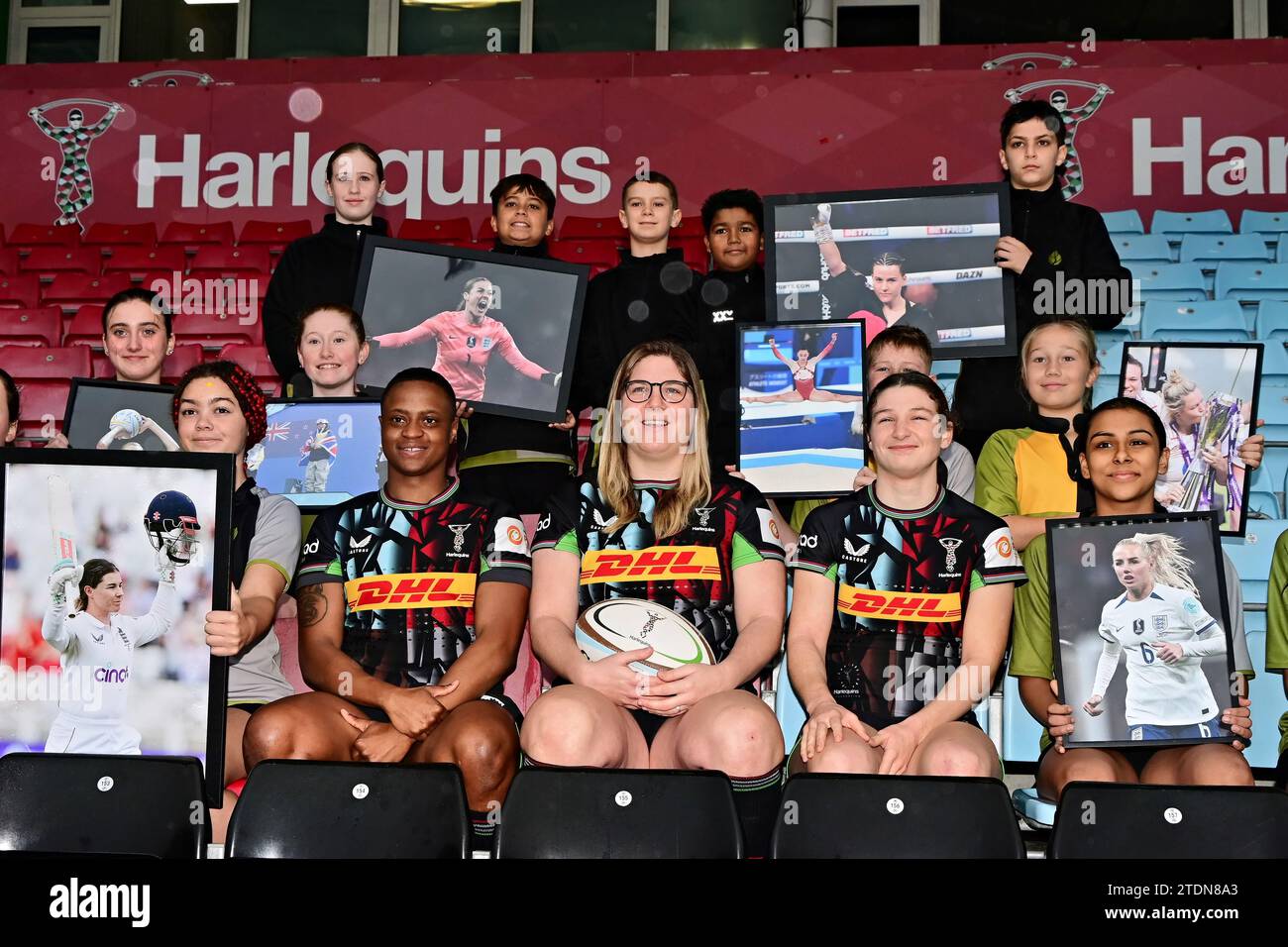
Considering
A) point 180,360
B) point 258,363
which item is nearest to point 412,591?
point 258,363

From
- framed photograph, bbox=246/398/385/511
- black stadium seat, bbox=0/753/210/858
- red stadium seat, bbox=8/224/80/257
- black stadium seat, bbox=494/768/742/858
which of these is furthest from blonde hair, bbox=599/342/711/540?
red stadium seat, bbox=8/224/80/257

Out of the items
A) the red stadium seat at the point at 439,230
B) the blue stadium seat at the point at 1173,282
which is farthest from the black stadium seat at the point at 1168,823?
the red stadium seat at the point at 439,230

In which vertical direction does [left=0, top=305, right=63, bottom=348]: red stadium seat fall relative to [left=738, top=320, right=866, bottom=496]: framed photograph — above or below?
above

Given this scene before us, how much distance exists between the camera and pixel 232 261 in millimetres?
7613

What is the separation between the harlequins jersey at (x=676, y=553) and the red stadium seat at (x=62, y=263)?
5.03m

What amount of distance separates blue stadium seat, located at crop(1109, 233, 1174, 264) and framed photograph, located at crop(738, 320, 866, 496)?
10.7ft

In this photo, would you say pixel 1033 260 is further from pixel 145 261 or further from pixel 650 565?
pixel 145 261

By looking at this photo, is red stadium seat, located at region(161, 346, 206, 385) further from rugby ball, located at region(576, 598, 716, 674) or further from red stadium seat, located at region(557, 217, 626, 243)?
rugby ball, located at region(576, 598, 716, 674)

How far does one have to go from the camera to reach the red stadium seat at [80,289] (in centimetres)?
755

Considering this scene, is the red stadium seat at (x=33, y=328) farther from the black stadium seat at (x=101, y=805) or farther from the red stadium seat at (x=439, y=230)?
the black stadium seat at (x=101, y=805)

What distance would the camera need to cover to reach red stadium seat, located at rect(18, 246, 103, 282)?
773 centimetres

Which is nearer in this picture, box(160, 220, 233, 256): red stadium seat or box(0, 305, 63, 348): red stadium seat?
box(0, 305, 63, 348): red stadium seat
